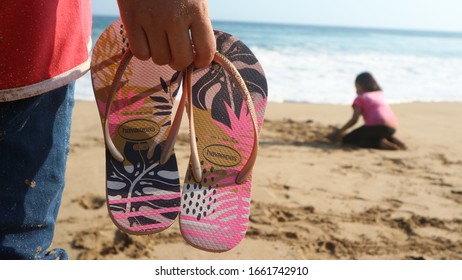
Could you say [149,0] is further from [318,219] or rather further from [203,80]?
[318,219]

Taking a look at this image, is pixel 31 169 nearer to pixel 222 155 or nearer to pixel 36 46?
pixel 36 46

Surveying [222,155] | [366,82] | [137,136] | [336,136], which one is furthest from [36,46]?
[366,82]

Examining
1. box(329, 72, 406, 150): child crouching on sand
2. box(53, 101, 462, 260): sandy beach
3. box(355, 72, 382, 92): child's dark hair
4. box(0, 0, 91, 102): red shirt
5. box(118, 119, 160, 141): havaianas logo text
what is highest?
box(0, 0, 91, 102): red shirt

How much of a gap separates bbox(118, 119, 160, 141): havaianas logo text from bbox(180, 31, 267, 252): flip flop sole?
15cm

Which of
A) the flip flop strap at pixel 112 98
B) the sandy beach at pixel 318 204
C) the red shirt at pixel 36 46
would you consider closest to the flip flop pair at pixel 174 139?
the flip flop strap at pixel 112 98

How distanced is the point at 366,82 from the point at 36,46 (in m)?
4.00

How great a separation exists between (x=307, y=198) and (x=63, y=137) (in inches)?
79.2

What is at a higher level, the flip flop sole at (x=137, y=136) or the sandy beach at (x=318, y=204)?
the flip flop sole at (x=137, y=136)

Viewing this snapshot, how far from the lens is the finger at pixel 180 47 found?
2.95ft

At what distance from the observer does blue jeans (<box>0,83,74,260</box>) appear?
1.01 meters

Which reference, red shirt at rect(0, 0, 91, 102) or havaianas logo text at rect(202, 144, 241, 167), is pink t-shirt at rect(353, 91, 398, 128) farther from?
A: red shirt at rect(0, 0, 91, 102)

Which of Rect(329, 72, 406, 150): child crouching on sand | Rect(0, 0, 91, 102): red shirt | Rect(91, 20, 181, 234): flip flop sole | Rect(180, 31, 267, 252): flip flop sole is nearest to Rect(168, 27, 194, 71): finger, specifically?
Rect(0, 0, 91, 102): red shirt

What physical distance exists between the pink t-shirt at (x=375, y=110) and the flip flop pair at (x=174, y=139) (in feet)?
9.81

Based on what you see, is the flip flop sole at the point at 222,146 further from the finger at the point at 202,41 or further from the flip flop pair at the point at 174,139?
the finger at the point at 202,41
